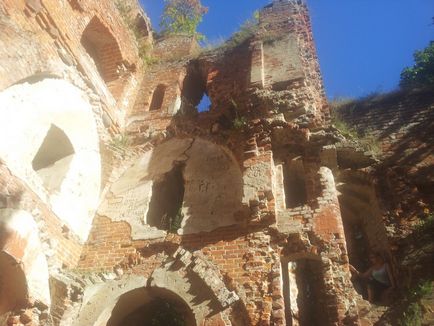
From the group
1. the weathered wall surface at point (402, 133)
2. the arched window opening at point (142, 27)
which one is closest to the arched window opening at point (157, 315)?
the weathered wall surface at point (402, 133)

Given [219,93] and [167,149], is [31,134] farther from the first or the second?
[219,93]

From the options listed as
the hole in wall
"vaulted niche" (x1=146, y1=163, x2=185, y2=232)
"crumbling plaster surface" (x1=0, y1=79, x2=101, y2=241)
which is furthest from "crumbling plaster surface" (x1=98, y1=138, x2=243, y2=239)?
the hole in wall

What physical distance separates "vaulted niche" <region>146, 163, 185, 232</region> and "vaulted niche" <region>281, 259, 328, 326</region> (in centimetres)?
205

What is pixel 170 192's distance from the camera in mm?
7684

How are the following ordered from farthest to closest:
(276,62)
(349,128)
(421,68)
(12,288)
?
(421,68) → (276,62) → (349,128) → (12,288)

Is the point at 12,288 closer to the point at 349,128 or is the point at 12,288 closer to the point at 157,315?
the point at 157,315

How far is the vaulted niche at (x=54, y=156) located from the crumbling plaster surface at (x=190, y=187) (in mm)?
997

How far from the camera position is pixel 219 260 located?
19.1ft

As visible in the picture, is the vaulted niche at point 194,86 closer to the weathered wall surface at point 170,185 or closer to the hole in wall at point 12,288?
the weathered wall surface at point 170,185

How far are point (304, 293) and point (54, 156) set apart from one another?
5.00 metres

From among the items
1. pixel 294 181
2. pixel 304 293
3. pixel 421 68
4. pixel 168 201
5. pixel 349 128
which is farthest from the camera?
pixel 421 68

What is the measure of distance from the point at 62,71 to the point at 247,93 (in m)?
3.65

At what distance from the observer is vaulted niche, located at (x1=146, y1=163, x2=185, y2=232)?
691 cm

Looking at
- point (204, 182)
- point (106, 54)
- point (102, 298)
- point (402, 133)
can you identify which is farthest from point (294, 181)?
point (106, 54)
